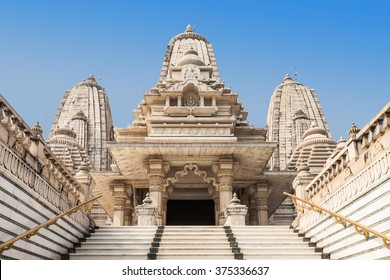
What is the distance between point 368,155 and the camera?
32.2 ft

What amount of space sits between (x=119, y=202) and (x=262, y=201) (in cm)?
779

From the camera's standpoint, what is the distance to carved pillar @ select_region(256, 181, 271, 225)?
71.7 feet

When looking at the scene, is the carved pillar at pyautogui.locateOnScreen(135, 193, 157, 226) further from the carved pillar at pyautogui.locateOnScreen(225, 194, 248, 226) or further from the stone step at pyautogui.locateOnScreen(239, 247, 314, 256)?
the stone step at pyautogui.locateOnScreen(239, 247, 314, 256)

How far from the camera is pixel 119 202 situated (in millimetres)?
22516

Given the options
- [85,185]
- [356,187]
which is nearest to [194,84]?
[85,185]

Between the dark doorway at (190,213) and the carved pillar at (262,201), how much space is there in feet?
13.0

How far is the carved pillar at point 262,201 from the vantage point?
71.7ft

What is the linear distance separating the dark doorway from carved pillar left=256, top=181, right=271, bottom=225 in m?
3.96

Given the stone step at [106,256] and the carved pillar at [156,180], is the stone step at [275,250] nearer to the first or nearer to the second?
the stone step at [106,256]

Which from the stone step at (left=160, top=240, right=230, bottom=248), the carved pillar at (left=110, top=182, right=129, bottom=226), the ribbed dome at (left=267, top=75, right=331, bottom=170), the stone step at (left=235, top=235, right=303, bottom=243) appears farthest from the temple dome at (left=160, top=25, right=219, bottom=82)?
the stone step at (left=160, top=240, right=230, bottom=248)

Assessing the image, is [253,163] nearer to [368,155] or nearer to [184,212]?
[184,212]

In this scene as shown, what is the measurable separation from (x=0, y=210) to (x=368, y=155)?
8.16 metres

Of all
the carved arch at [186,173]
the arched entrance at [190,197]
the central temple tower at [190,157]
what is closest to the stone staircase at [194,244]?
the central temple tower at [190,157]
